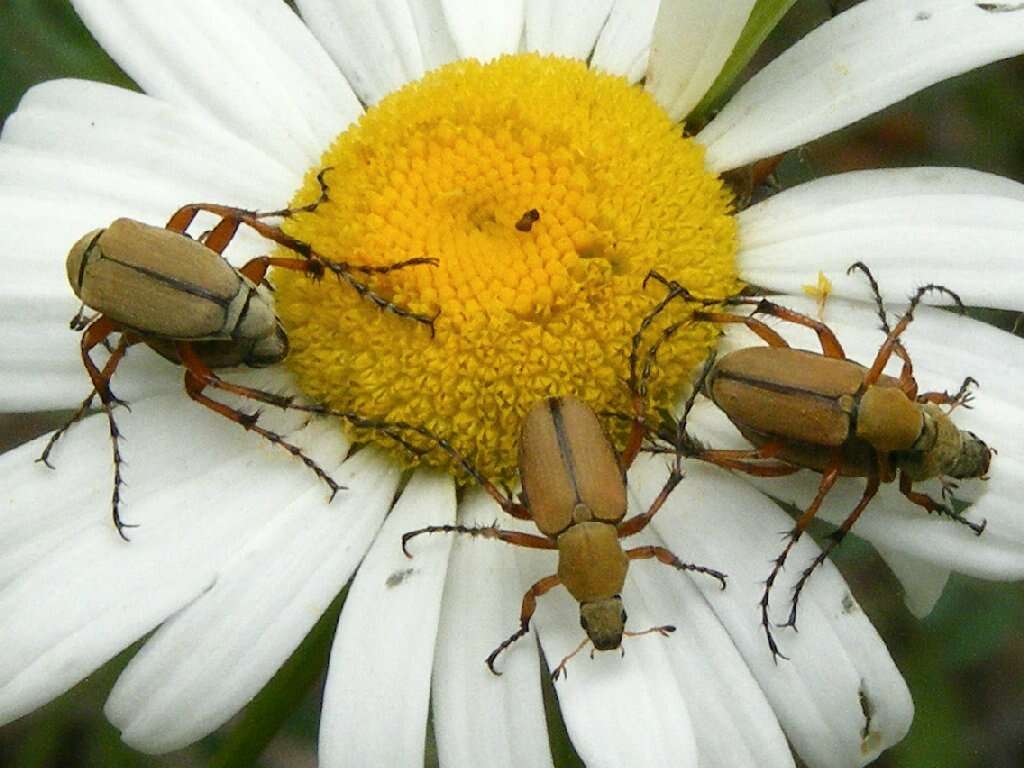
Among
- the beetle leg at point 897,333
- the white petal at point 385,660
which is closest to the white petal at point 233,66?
the white petal at point 385,660

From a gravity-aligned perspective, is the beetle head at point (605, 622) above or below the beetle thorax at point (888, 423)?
below

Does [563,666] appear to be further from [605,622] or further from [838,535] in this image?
[838,535]

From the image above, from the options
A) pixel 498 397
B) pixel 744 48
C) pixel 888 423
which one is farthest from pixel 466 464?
pixel 744 48

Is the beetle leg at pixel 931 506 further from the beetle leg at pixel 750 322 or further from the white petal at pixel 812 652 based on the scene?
the beetle leg at pixel 750 322

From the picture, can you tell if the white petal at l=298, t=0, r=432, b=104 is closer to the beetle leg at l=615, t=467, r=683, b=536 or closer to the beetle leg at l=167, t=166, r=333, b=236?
the beetle leg at l=167, t=166, r=333, b=236

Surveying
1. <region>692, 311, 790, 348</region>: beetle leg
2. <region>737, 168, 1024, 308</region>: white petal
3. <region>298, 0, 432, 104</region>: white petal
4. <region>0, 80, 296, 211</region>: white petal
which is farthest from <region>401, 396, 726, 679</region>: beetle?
<region>298, 0, 432, 104</region>: white petal

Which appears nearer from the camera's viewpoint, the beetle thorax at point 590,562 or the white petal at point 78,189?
the beetle thorax at point 590,562

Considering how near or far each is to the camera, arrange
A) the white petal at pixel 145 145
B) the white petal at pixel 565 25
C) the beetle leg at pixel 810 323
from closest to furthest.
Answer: the beetle leg at pixel 810 323
the white petal at pixel 145 145
the white petal at pixel 565 25
